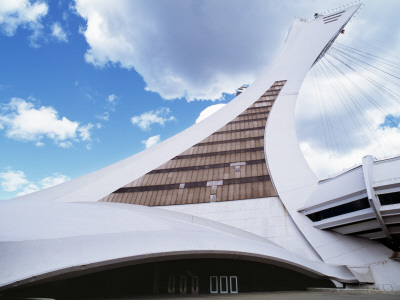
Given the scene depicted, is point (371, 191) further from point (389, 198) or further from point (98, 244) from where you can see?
point (98, 244)

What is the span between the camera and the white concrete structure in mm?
9938

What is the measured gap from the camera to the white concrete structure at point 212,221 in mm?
9938

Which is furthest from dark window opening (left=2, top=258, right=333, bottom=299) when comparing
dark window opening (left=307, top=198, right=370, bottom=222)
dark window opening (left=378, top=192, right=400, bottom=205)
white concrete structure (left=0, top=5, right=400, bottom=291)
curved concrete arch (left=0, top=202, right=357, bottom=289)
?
dark window opening (left=378, top=192, right=400, bottom=205)

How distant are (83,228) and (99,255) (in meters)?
1.68

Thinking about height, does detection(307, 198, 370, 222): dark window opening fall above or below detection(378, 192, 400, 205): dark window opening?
below

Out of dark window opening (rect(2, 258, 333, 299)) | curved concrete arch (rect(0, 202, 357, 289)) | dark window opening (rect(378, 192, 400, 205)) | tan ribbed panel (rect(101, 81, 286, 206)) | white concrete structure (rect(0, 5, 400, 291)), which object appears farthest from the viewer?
Answer: tan ribbed panel (rect(101, 81, 286, 206))

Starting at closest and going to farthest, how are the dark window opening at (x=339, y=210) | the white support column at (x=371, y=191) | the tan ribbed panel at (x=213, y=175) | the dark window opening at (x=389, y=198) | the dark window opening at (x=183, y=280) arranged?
the dark window opening at (x=183, y=280) → the white support column at (x=371, y=191) → the dark window opening at (x=389, y=198) → the dark window opening at (x=339, y=210) → the tan ribbed panel at (x=213, y=175)

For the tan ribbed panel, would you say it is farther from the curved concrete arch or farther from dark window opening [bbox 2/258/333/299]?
the curved concrete arch

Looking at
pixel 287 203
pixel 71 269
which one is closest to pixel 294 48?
pixel 287 203

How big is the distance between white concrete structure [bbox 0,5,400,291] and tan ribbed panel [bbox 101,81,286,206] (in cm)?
23

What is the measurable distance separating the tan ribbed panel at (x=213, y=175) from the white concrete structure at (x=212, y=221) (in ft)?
0.76

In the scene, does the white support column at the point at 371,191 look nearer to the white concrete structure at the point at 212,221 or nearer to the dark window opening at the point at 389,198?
the white concrete structure at the point at 212,221

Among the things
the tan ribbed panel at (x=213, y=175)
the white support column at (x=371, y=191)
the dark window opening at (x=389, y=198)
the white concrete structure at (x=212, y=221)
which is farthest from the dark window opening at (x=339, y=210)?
the tan ribbed panel at (x=213, y=175)

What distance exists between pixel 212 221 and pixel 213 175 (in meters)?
6.60
